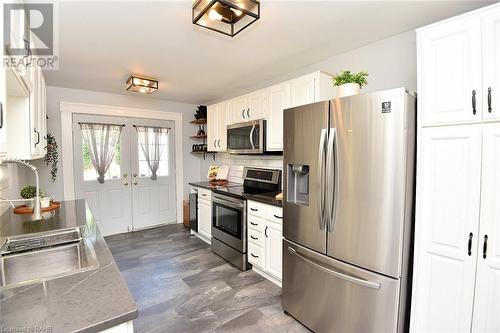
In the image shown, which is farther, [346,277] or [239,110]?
[239,110]

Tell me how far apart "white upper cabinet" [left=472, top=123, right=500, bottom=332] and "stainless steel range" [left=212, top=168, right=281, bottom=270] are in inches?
76.0

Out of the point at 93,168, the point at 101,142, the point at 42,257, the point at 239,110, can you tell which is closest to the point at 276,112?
the point at 239,110

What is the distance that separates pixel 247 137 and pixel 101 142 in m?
2.65

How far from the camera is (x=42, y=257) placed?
1.39 m

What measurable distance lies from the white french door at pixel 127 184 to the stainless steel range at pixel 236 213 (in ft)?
5.83

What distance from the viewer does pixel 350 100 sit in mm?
1646

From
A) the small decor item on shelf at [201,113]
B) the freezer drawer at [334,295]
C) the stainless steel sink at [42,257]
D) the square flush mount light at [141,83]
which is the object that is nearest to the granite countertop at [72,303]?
the stainless steel sink at [42,257]

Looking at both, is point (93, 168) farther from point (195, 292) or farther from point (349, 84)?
point (349, 84)

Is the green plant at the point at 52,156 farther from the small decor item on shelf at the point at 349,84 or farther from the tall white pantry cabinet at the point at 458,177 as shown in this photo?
the tall white pantry cabinet at the point at 458,177

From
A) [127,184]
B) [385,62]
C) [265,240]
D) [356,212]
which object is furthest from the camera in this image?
[127,184]

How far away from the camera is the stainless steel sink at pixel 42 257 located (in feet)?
4.18

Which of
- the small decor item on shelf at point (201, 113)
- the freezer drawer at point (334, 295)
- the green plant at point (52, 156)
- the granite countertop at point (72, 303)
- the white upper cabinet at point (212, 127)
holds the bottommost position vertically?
the freezer drawer at point (334, 295)

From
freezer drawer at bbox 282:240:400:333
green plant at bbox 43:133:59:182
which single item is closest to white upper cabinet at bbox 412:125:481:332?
freezer drawer at bbox 282:240:400:333

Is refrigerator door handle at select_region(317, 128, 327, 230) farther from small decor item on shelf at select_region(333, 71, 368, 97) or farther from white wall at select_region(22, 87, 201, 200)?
white wall at select_region(22, 87, 201, 200)
